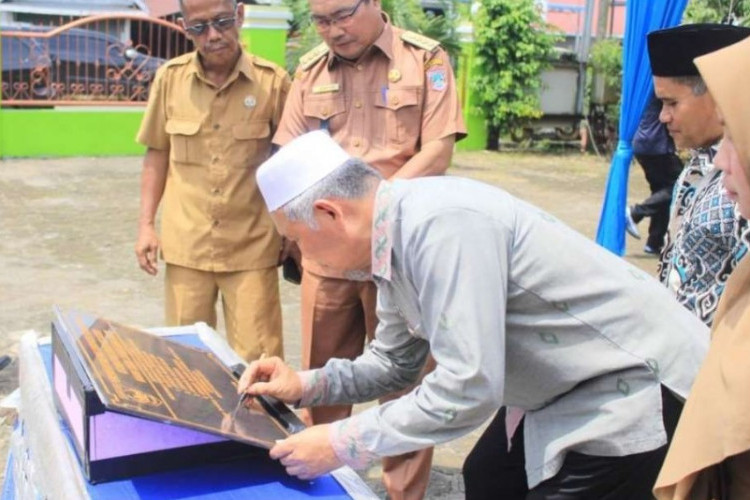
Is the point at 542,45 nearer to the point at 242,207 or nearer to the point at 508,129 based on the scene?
the point at 508,129

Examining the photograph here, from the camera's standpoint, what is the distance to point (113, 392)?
1.57 meters

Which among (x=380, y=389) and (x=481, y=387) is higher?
(x=481, y=387)

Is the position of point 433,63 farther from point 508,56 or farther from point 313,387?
point 508,56

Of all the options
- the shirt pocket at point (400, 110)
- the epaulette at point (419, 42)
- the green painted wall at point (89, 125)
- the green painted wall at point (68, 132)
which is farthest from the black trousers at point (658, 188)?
the green painted wall at point (68, 132)

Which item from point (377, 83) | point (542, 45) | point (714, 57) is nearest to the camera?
point (714, 57)

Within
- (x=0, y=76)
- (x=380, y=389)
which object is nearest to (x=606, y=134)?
(x=0, y=76)

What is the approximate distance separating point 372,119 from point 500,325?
136cm

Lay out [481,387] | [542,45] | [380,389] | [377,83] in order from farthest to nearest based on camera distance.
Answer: [542,45] → [377,83] → [380,389] → [481,387]

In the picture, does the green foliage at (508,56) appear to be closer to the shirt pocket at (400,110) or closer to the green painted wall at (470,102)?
the green painted wall at (470,102)

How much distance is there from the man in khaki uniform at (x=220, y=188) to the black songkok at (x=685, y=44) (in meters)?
1.24

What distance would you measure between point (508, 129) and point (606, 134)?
1205 millimetres

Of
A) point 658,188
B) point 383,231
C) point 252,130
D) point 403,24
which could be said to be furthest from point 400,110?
point 403,24

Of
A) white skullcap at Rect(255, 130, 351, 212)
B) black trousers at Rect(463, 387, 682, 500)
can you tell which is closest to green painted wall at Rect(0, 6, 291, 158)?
white skullcap at Rect(255, 130, 351, 212)

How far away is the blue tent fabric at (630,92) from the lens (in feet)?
16.6
